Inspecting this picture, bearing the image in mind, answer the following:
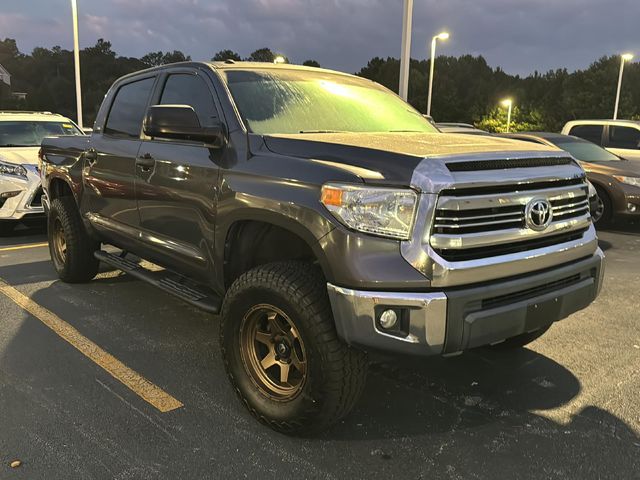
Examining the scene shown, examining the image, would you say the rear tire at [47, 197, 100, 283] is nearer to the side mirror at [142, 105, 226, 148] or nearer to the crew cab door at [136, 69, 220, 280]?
the crew cab door at [136, 69, 220, 280]

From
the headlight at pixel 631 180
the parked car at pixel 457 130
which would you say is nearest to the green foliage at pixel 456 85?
the parked car at pixel 457 130

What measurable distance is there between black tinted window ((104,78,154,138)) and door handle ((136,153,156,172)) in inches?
15.3

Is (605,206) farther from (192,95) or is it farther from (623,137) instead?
(192,95)

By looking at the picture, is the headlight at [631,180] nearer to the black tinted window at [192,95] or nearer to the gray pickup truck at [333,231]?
the gray pickup truck at [333,231]

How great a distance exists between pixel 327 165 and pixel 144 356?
202 centimetres

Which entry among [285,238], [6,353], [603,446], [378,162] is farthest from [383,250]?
[6,353]

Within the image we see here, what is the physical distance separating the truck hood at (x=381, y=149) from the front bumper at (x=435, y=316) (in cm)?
53

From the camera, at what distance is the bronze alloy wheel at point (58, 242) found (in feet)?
18.5

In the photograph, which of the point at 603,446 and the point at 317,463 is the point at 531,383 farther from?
the point at 317,463

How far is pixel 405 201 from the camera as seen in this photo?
2473mm

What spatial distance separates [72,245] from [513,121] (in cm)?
5126

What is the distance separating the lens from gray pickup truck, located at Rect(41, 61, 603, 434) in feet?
8.08

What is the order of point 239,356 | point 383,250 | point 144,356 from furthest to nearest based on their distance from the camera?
point 144,356 < point 239,356 < point 383,250

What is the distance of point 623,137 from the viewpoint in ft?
36.7
